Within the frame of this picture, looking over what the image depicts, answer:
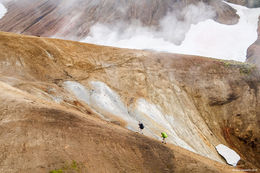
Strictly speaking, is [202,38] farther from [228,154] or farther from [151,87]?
[228,154]

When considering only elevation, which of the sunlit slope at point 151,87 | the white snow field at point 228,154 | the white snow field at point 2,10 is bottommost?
the white snow field at point 2,10

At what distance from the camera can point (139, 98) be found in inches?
1040

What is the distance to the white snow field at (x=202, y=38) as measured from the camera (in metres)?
56.2

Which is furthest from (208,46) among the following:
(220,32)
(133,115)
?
(133,115)

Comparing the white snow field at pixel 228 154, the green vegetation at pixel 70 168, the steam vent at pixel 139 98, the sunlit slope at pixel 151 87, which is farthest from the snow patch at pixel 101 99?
the green vegetation at pixel 70 168

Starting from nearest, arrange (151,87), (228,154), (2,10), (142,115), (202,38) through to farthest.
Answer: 1. (142,115)
2. (228,154)
3. (151,87)
4. (202,38)
5. (2,10)

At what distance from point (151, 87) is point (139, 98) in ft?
9.77

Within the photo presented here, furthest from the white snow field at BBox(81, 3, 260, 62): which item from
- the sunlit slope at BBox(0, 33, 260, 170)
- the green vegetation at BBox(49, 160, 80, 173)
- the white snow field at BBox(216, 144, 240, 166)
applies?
the green vegetation at BBox(49, 160, 80, 173)

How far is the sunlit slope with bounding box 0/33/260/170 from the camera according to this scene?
73.7 ft

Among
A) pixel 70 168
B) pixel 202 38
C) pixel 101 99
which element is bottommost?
pixel 101 99

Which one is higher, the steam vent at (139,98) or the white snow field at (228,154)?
the steam vent at (139,98)

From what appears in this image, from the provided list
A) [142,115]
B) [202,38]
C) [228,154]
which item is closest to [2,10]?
[202,38]

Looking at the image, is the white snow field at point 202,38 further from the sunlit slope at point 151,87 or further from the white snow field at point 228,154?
the white snow field at point 228,154

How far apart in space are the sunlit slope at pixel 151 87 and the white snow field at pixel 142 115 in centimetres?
9
